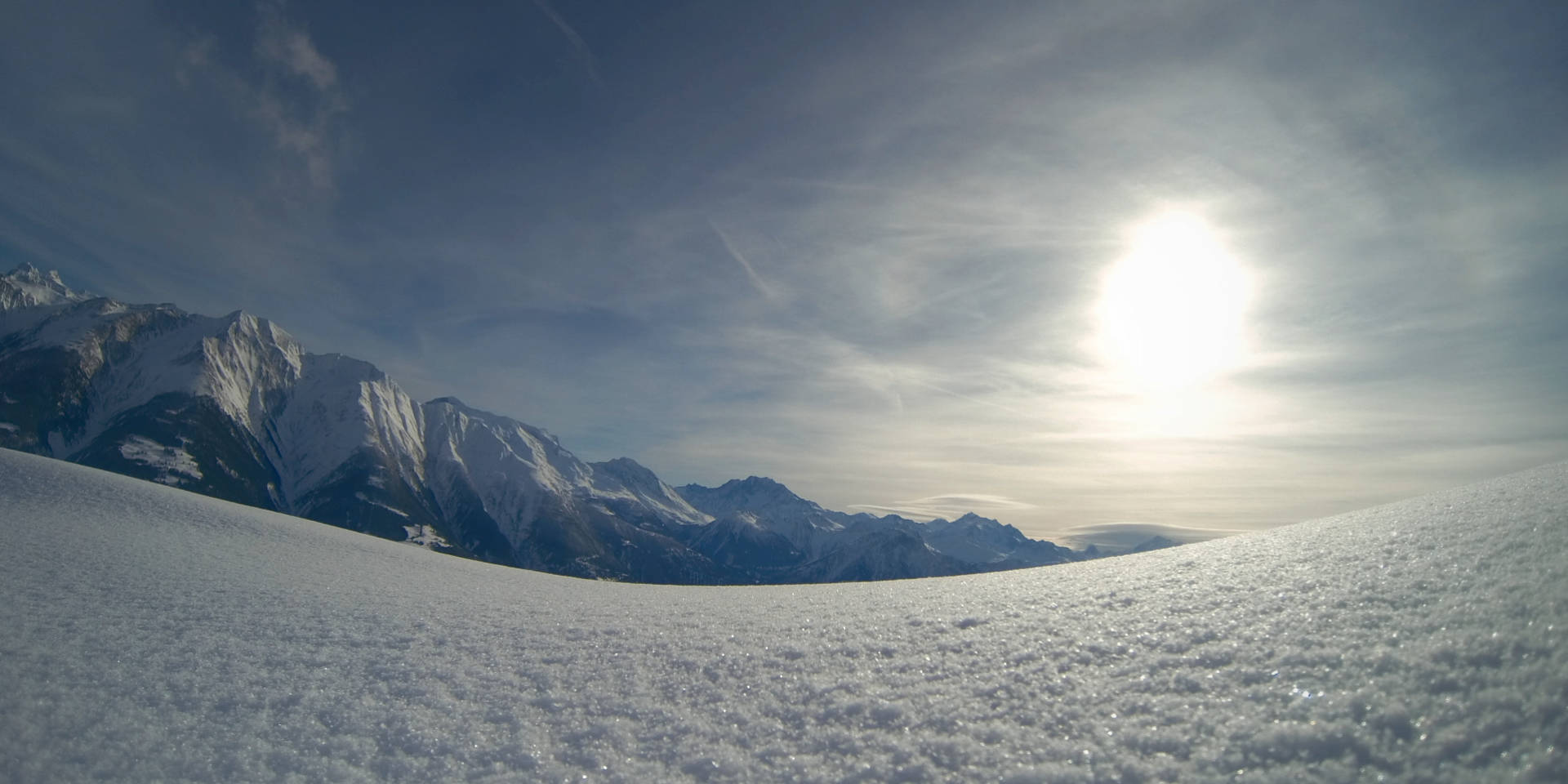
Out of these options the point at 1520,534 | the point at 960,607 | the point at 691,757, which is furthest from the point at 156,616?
the point at 1520,534

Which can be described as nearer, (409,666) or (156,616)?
(409,666)

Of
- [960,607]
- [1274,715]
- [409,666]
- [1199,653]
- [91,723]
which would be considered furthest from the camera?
[960,607]

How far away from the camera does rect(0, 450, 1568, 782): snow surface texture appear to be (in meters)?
6.32

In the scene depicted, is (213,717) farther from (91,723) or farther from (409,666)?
(409,666)

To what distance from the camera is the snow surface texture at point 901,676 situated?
6.32m

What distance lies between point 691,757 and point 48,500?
28975 millimetres

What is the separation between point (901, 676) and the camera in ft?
30.5

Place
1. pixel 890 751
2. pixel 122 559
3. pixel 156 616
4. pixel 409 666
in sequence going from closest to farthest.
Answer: pixel 890 751
pixel 409 666
pixel 156 616
pixel 122 559

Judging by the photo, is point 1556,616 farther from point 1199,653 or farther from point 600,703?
point 600,703

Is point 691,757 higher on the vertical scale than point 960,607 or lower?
lower

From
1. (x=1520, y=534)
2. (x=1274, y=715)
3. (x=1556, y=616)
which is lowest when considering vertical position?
A: (x=1274, y=715)

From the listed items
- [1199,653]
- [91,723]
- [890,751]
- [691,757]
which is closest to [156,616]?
[91,723]

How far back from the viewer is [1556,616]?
6.61 m

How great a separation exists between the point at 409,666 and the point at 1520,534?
17.1 m
